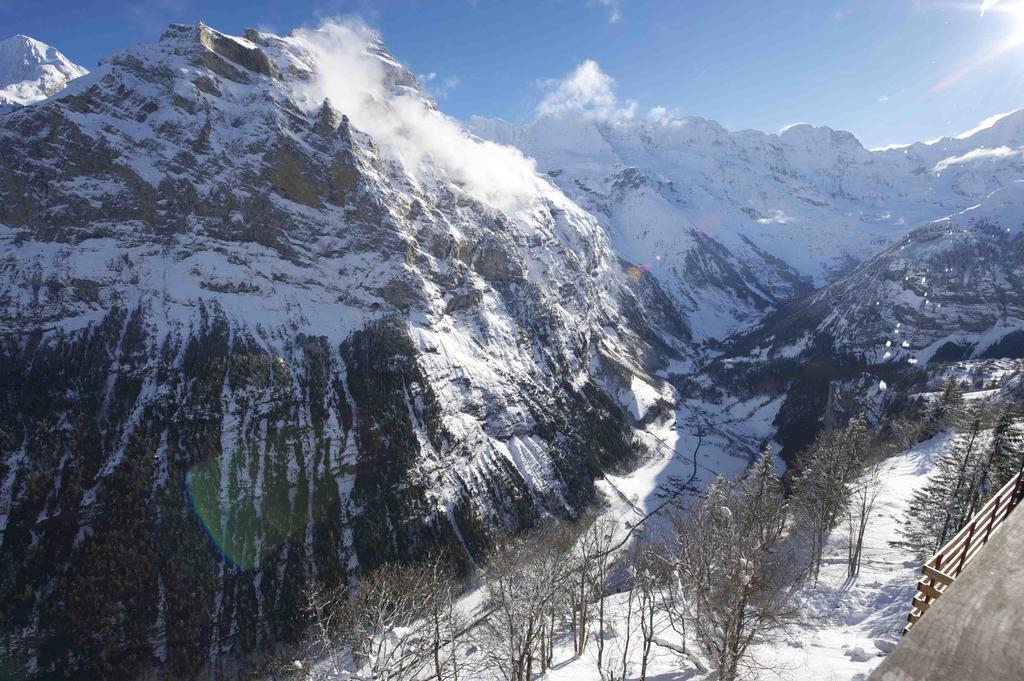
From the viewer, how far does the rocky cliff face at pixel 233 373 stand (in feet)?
230

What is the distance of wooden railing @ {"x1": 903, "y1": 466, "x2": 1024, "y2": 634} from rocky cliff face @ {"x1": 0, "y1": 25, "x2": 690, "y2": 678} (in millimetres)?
84830

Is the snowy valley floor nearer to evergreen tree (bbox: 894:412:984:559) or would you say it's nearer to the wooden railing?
evergreen tree (bbox: 894:412:984:559)

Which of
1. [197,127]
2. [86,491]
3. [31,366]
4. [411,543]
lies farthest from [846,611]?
[197,127]

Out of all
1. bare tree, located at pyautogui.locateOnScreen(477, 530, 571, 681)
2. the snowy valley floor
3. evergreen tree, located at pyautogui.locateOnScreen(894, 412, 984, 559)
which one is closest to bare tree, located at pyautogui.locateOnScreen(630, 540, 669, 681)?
the snowy valley floor

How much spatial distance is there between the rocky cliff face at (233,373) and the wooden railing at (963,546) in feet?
278

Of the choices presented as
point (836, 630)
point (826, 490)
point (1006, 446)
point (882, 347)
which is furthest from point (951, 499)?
point (882, 347)

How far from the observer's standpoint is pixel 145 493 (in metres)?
75.9

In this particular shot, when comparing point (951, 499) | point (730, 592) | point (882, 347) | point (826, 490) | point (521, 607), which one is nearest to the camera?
point (730, 592)

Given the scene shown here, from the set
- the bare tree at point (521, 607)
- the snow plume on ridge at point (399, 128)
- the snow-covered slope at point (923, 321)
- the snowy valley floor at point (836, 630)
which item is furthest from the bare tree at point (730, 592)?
the snow-covered slope at point (923, 321)

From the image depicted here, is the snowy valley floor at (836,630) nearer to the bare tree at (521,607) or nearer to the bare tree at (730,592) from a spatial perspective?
the bare tree at (730,592)

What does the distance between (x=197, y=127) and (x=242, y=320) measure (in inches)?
2183

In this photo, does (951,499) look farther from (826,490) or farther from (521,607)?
(521,607)

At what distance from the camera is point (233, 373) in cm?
9331

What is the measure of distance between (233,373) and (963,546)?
4179 inches
